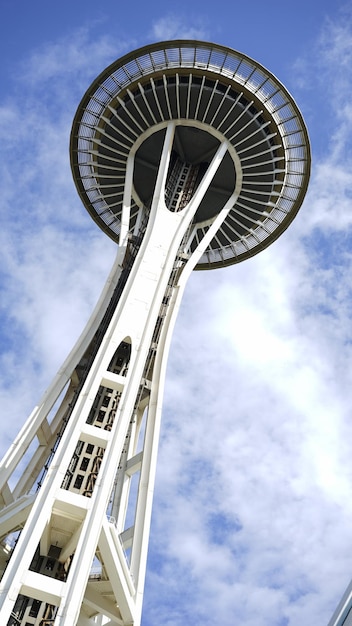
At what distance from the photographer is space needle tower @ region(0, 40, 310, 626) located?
71.8ft

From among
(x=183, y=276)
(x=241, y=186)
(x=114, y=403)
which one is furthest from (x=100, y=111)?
(x=114, y=403)

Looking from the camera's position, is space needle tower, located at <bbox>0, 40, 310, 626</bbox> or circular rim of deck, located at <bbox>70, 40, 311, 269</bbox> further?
circular rim of deck, located at <bbox>70, 40, 311, 269</bbox>

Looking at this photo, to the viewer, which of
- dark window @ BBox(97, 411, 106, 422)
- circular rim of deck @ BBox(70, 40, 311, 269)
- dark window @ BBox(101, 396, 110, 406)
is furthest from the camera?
circular rim of deck @ BBox(70, 40, 311, 269)

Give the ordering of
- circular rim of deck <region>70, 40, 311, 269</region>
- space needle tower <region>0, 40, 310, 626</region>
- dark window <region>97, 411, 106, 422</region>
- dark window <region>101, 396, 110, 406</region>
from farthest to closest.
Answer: circular rim of deck <region>70, 40, 311, 269</region>, dark window <region>101, 396, 110, 406</region>, dark window <region>97, 411, 106, 422</region>, space needle tower <region>0, 40, 310, 626</region>

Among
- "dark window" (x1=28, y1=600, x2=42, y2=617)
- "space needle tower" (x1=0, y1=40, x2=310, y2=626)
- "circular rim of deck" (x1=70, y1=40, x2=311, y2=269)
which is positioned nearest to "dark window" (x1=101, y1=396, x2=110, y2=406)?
"space needle tower" (x1=0, y1=40, x2=310, y2=626)

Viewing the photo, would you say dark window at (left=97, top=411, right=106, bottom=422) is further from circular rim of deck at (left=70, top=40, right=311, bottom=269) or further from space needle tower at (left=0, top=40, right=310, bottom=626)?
circular rim of deck at (left=70, top=40, right=311, bottom=269)

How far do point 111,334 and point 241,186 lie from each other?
15895 mm

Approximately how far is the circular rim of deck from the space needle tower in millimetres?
80

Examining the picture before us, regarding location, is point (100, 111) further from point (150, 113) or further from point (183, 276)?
point (183, 276)

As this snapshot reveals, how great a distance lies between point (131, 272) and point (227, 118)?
1227 cm

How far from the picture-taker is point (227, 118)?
1410 inches

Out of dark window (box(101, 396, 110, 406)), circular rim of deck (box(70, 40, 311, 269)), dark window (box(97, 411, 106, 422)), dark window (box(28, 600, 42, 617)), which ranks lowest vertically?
dark window (box(28, 600, 42, 617))

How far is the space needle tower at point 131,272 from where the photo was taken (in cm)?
2188

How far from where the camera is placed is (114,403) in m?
28.0
